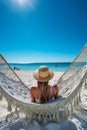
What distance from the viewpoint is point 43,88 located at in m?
2.18

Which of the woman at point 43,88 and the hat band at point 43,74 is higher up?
the hat band at point 43,74

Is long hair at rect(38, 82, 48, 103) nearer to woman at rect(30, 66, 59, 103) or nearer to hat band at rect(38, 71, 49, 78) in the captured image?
woman at rect(30, 66, 59, 103)

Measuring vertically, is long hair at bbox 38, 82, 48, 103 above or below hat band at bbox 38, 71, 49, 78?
below

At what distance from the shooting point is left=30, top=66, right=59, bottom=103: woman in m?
2.16

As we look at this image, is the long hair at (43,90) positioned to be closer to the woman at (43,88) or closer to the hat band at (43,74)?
the woman at (43,88)

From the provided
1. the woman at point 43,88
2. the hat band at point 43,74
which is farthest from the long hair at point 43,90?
the hat band at point 43,74

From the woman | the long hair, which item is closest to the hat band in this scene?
the woman

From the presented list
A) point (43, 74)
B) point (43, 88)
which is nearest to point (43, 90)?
point (43, 88)

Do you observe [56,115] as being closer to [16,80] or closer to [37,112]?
[37,112]

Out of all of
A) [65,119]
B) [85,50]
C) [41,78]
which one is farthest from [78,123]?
[85,50]

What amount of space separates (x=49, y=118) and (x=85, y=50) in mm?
1286

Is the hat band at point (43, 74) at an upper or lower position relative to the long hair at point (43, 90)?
upper

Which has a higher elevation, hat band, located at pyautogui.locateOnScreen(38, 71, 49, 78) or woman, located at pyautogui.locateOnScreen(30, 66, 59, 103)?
hat band, located at pyautogui.locateOnScreen(38, 71, 49, 78)

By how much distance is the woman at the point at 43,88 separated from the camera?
2.16m
